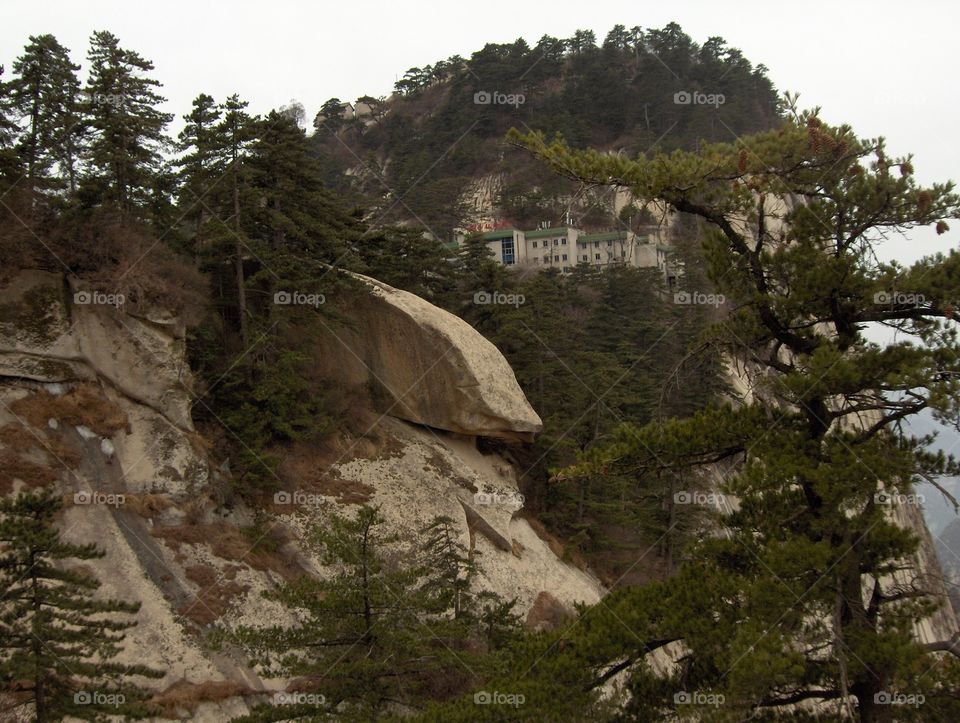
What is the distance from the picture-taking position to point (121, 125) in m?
21.0

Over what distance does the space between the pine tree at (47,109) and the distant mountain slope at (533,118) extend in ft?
125

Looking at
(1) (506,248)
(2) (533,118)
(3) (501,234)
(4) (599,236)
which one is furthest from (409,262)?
(2) (533,118)

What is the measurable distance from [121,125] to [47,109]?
10.3ft

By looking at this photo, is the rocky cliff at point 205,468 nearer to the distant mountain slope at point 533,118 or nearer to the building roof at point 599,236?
the distant mountain slope at point 533,118

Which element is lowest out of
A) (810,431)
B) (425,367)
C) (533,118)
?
(425,367)

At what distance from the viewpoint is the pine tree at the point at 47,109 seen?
21.6 m

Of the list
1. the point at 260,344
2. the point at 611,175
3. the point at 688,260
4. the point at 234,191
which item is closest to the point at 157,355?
the point at 260,344

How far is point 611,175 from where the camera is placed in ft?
26.3

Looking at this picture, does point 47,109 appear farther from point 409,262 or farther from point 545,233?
point 545,233

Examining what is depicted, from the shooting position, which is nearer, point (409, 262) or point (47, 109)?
point (47, 109)

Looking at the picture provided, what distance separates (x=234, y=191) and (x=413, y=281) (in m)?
10.6

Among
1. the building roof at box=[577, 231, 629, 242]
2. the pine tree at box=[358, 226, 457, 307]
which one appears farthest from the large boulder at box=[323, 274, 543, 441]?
the building roof at box=[577, 231, 629, 242]

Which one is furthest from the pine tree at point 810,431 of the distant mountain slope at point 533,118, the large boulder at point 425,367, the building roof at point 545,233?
the building roof at point 545,233

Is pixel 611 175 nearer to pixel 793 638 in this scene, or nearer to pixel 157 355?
pixel 793 638
